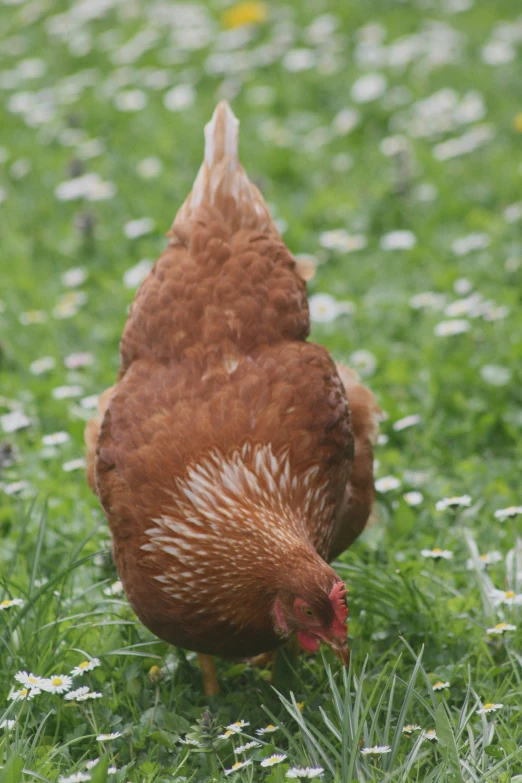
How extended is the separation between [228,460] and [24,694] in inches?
32.0

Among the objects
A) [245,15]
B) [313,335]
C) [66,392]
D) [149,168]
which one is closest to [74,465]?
[66,392]

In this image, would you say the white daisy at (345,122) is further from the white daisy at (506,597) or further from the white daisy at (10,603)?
the white daisy at (10,603)

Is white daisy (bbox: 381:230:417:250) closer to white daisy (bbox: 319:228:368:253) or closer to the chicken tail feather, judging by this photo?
white daisy (bbox: 319:228:368:253)

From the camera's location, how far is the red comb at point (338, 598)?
280 cm

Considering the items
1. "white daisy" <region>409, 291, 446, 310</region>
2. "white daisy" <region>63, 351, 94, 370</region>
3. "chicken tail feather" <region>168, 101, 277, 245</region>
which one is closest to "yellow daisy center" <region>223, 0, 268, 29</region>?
"white daisy" <region>409, 291, 446, 310</region>

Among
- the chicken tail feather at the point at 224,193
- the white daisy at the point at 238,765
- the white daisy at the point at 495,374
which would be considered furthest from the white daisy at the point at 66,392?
the white daisy at the point at 238,765

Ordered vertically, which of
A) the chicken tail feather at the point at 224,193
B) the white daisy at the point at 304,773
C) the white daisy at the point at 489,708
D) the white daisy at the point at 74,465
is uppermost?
the chicken tail feather at the point at 224,193

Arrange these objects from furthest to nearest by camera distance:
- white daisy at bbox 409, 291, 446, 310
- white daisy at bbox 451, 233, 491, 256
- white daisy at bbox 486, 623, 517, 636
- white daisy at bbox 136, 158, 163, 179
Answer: white daisy at bbox 136, 158, 163, 179 → white daisy at bbox 451, 233, 491, 256 → white daisy at bbox 409, 291, 446, 310 → white daisy at bbox 486, 623, 517, 636

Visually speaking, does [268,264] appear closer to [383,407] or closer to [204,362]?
[204,362]

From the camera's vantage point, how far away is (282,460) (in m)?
3.09

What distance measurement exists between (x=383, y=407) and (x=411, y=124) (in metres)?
3.36

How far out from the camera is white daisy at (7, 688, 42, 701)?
2.84 m

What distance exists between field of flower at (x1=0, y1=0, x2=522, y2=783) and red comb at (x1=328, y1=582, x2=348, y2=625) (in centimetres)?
18

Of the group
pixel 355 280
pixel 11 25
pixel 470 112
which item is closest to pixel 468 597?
pixel 355 280
